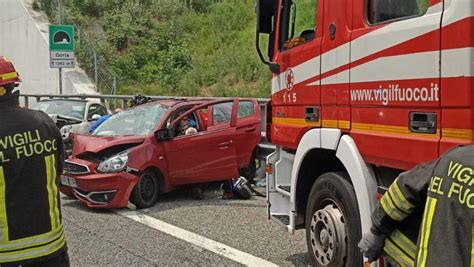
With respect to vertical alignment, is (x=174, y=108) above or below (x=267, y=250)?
above

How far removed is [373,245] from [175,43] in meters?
23.6

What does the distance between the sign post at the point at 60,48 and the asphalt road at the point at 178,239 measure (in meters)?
7.11

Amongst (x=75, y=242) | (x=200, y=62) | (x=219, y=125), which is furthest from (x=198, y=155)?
(x=200, y=62)

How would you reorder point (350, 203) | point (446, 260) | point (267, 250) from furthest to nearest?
1. point (267, 250)
2. point (350, 203)
3. point (446, 260)

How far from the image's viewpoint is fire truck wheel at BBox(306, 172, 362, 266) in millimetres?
3891

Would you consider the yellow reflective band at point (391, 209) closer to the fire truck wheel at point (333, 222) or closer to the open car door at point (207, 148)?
the fire truck wheel at point (333, 222)

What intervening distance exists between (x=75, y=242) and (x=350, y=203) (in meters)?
3.42

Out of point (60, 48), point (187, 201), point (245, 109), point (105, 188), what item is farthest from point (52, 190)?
point (60, 48)

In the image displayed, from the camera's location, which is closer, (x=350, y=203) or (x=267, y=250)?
(x=350, y=203)

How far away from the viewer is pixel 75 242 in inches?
235

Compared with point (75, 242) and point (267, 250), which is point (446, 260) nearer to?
point (267, 250)

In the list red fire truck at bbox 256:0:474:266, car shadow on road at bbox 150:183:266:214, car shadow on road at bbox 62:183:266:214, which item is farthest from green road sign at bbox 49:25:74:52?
red fire truck at bbox 256:0:474:266

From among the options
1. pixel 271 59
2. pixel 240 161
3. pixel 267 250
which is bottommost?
pixel 267 250

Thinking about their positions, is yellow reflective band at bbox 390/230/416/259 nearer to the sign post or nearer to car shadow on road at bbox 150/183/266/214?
car shadow on road at bbox 150/183/266/214
